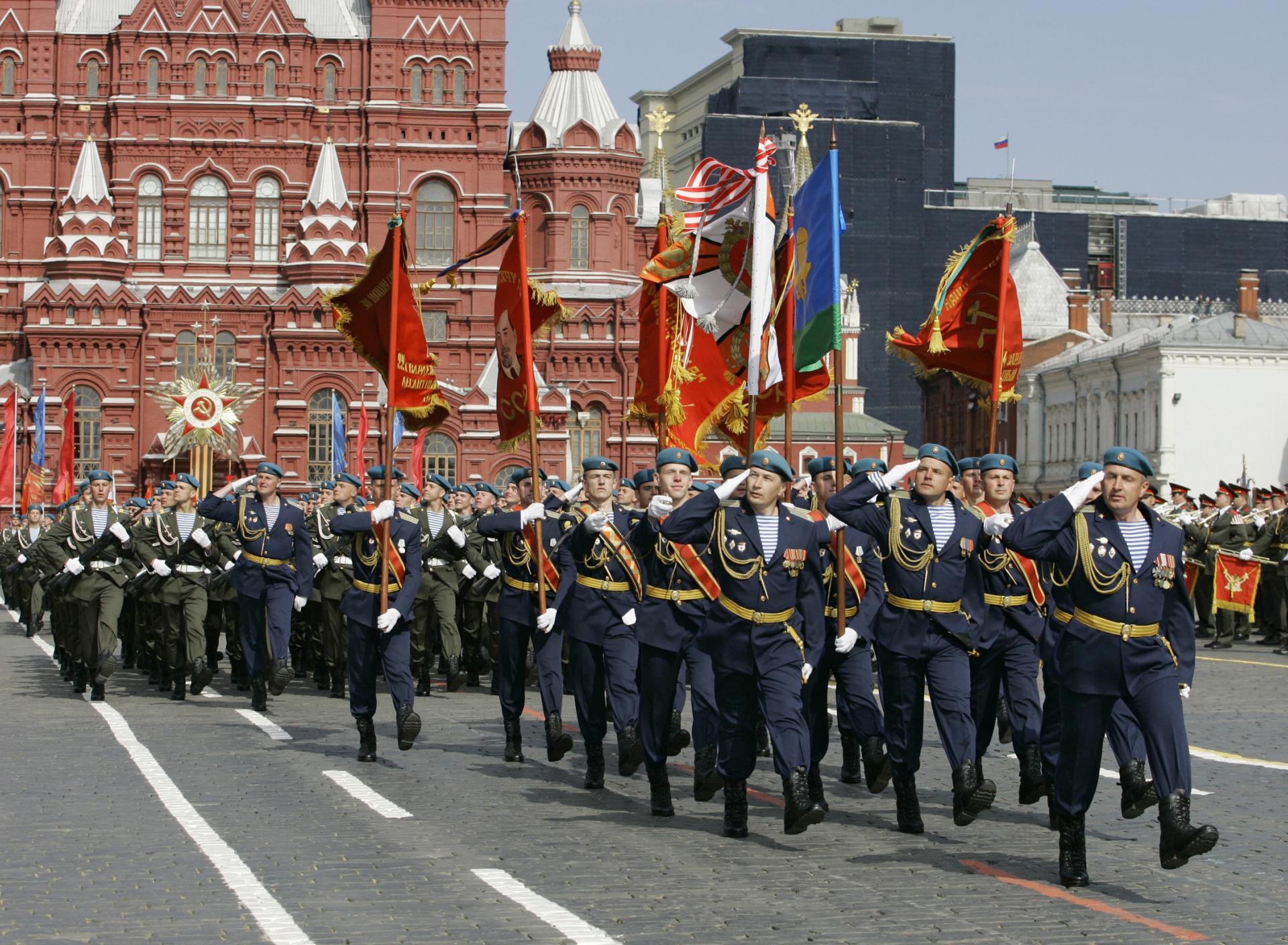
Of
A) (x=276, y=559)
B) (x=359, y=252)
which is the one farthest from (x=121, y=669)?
(x=359, y=252)

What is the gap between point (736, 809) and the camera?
9.23 m

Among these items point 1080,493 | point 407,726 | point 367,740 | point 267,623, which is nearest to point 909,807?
point 1080,493

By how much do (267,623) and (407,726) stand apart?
13.4ft

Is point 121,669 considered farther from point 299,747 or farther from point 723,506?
point 723,506

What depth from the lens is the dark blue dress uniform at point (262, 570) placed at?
15.5 meters

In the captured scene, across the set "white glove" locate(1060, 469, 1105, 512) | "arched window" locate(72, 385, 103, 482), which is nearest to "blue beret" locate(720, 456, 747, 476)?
"white glove" locate(1060, 469, 1105, 512)

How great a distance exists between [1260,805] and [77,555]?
1117 centimetres

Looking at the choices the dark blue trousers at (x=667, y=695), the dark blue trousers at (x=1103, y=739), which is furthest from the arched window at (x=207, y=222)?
the dark blue trousers at (x=1103, y=739)

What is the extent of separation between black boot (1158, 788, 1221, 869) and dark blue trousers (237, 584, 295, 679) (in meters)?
9.17

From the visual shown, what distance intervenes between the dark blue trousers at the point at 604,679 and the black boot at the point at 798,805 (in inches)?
92.9

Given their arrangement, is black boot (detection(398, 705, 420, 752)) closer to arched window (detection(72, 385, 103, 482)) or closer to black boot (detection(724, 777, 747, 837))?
black boot (detection(724, 777, 747, 837))

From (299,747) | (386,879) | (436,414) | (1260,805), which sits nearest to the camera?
(386,879)

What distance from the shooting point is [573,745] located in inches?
513

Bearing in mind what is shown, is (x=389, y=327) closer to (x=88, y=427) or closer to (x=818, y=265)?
(x=818, y=265)
